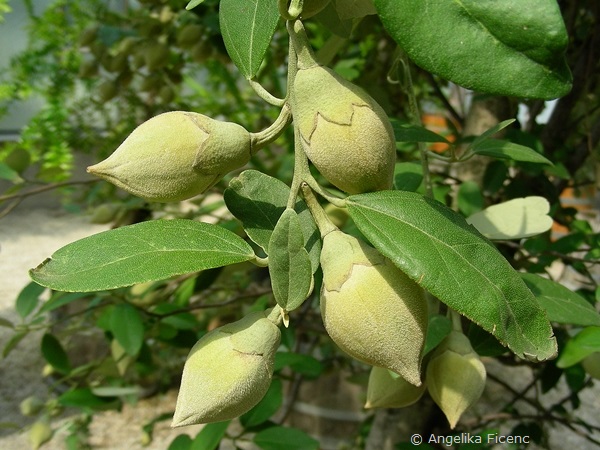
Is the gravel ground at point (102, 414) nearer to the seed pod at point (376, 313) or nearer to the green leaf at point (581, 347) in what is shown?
the green leaf at point (581, 347)

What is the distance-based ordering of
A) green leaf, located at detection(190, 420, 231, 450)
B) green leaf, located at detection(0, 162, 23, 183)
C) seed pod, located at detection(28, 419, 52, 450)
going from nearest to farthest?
green leaf, located at detection(190, 420, 231, 450) → green leaf, located at detection(0, 162, 23, 183) → seed pod, located at detection(28, 419, 52, 450)

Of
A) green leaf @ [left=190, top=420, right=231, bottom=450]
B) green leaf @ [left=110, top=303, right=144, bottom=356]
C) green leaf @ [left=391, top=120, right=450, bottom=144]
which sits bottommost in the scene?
green leaf @ [left=190, top=420, right=231, bottom=450]

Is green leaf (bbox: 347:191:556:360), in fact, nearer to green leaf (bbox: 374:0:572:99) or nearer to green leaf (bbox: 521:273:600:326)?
green leaf (bbox: 374:0:572:99)

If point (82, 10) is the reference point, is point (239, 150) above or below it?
above

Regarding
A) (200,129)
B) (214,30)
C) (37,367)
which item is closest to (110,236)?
(200,129)

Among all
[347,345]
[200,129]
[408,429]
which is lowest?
[408,429]

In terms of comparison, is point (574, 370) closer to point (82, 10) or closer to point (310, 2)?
point (310, 2)

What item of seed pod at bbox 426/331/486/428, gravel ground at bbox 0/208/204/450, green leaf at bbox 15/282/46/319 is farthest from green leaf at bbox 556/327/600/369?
gravel ground at bbox 0/208/204/450
